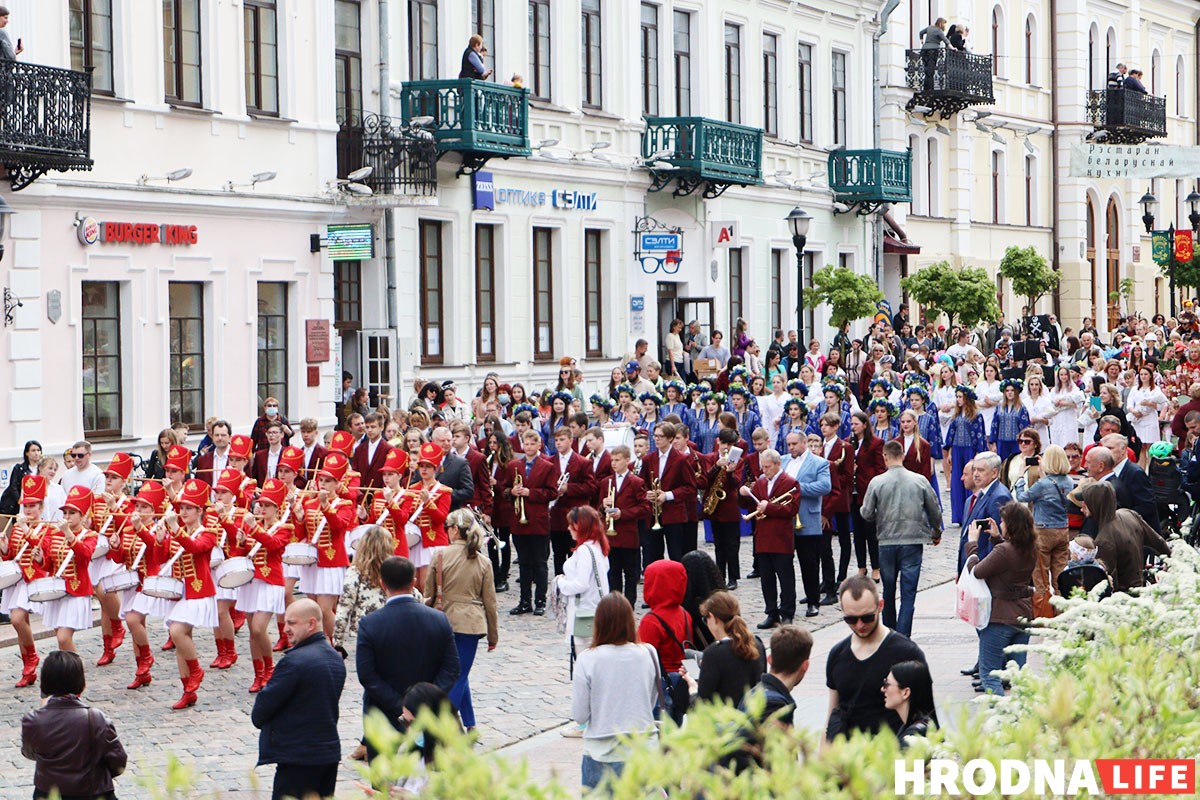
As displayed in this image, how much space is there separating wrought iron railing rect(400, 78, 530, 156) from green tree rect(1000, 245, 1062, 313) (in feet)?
67.3

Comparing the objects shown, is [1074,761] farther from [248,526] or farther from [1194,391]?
[1194,391]

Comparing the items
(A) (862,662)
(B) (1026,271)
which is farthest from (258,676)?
(B) (1026,271)

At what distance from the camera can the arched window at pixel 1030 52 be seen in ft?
169

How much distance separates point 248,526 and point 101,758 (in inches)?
215

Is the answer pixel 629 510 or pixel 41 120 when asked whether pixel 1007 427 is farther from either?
pixel 41 120

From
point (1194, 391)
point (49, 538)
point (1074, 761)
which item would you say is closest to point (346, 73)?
point (1194, 391)

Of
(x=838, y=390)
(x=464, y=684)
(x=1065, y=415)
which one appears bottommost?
(x=464, y=684)

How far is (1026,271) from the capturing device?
45.9 metres

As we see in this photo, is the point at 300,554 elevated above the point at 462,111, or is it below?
below

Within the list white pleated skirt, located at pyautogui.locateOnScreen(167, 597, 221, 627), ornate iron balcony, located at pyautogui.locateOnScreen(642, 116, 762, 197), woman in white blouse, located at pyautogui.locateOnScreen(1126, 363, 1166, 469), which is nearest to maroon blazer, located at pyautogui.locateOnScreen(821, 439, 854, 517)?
white pleated skirt, located at pyautogui.locateOnScreen(167, 597, 221, 627)

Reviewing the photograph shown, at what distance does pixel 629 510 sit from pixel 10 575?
17.2 ft

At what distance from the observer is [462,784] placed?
188 inches

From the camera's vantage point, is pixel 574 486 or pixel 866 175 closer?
pixel 574 486

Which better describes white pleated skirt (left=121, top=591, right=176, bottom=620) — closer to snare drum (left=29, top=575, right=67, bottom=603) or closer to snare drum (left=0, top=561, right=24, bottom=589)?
snare drum (left=29, top=575, right=67, bottom=603)
